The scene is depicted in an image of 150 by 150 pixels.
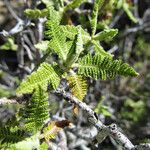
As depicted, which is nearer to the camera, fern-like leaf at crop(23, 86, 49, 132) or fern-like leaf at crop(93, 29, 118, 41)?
fern-like leaf at crop(23, 86, 49, 132)

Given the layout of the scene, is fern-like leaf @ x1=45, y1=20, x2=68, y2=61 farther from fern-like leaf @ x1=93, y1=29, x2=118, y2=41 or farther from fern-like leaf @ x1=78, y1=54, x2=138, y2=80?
fern-like leaf @ x1=93, y1=29, x2=118, y2=41

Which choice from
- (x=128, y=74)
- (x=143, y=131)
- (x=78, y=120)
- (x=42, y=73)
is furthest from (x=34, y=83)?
(x=143, y=131)

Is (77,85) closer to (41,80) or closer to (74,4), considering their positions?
(41,80)

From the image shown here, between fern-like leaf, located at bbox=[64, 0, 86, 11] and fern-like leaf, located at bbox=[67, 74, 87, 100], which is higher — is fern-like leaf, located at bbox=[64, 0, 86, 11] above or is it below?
above

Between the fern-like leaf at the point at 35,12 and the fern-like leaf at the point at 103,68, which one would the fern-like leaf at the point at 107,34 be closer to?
the fern-like leaf at the point at 103,68

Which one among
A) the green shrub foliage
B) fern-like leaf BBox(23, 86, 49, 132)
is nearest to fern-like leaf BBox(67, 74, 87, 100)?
the green shrub foliage

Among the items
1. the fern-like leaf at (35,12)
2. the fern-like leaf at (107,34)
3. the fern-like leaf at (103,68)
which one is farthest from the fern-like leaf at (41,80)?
the fern-like leaf at (35,12)
